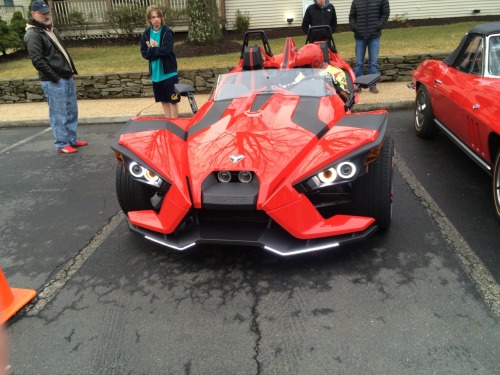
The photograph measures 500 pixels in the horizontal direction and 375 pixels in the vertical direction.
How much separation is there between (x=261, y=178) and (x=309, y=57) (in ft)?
7.79

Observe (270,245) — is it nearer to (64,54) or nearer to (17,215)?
(17,215)

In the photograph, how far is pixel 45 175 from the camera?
5305 millimetres

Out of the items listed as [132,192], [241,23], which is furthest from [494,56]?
[241,23]

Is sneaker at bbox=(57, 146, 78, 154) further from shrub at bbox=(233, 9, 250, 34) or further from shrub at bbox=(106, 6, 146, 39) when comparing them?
shrub at bbox=(233, 9, 250, 34)

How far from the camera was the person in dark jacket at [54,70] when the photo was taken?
5.42m

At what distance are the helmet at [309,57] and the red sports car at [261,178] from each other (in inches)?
44.9

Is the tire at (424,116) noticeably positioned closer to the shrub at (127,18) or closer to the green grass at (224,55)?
the green grass at (224,55)

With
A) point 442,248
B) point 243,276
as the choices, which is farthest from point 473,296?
point 243,276

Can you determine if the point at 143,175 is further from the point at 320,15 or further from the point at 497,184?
the point at 320,15

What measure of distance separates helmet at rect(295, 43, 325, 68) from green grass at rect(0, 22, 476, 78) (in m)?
4.54

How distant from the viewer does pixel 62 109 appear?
5852 mm

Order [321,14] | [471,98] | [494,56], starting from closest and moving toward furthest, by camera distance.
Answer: [471,98]
[494,56]
[321,14]

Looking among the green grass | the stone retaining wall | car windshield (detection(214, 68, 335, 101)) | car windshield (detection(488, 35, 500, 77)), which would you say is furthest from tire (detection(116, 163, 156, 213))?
the green grass

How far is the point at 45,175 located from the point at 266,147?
347 centimetres
